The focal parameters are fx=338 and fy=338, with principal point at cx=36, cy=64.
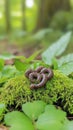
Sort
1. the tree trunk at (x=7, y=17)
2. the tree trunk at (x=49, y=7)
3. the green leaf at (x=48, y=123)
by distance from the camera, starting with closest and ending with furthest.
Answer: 1. the green leaf at (x=48, y=123)
2. the tree trunk at (x=49, y=7)
3. the tree trunk at (x=7, y=17)

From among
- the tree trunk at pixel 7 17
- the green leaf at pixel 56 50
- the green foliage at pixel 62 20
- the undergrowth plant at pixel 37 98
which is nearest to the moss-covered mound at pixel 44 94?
the undergrowth plant at pixel 37 98

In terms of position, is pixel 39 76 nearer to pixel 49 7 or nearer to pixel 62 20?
pixel 62 20

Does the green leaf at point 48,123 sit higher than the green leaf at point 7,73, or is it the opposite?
the green leaf at point 7,73

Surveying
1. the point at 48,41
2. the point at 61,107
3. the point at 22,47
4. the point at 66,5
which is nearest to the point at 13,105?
the point at 61,107

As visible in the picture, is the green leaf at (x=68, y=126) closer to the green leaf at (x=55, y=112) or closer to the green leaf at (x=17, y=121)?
the green leaf at (x=55, y=112)

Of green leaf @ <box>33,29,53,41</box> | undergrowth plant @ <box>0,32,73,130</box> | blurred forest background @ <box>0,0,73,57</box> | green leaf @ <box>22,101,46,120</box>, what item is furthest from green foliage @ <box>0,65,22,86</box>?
green leaf @ <box>33,29,53,41</box>

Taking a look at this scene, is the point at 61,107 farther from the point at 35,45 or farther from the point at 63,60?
the point at 35,45

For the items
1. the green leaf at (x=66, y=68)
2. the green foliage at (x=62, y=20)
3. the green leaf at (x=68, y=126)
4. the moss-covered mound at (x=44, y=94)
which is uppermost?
the green foliage at (x=62, y=20)

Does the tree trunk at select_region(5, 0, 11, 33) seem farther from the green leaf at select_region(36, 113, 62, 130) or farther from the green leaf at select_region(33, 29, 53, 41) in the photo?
the green leaf at select_region(36, 113, 62, 130)
